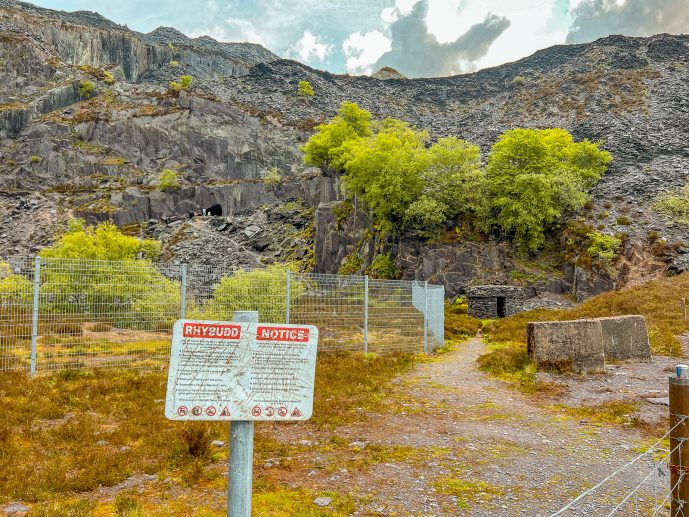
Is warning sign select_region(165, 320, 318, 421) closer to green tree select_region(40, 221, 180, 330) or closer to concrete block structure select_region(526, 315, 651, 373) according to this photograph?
green tree select_region(40, 221, 180, 330)

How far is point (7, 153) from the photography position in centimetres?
5809

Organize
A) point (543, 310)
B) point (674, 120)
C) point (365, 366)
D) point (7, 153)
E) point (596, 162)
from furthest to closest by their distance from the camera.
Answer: point (7, 153), point (674, 120), point (596, 162), point (543, 310), point (365, 366)

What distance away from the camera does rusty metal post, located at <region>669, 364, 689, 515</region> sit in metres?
3.14

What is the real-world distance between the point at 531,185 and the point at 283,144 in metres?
47.8

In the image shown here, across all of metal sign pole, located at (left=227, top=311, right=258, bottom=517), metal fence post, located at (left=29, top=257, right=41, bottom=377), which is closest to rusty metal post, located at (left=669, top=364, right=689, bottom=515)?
metal sign pole, located at (left=227, top=311, right=258, bottom=517)

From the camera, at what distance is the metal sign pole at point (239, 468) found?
7.88 ft

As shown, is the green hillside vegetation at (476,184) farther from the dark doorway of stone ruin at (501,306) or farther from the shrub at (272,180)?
the shrub at (272,180)

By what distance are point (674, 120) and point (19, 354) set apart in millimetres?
59367

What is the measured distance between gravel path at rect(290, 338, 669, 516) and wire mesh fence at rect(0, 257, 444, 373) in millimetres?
4657

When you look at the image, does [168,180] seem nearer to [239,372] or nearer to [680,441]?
[239,372]

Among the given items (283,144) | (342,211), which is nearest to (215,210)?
(283,144)

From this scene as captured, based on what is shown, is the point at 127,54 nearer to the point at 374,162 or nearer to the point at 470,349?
the point at 374,162

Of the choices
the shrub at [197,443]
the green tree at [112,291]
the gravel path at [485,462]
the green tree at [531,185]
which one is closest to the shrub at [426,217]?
the green tree at [531,185]

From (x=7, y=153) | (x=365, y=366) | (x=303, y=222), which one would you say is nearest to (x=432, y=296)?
(x=365, y=366)
